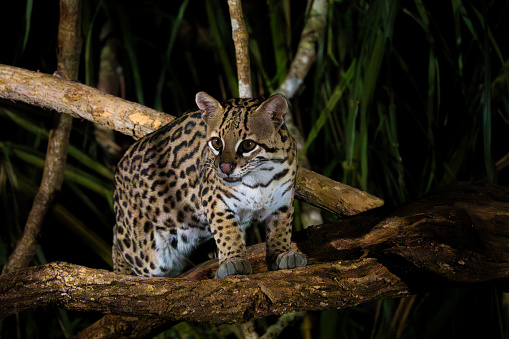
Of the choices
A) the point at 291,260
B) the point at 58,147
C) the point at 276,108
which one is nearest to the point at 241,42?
the point at 276,108

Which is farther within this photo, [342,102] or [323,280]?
[342,102]

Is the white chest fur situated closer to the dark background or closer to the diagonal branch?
the dark background

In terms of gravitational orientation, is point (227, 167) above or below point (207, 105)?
below

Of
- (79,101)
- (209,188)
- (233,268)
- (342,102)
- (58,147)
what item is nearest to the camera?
(233,268)

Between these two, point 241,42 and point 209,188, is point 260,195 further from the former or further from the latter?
point 241,42

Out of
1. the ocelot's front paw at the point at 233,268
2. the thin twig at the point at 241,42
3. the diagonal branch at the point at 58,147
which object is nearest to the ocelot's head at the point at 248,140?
the ocelot's front paw at the point at 233,268

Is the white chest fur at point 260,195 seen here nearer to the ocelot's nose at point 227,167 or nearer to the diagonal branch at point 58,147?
the ocelot's nose at point 227,167

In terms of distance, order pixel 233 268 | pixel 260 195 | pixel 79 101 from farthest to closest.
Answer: pixel 79 101 → pixel 260 195 → pixel 233 268
